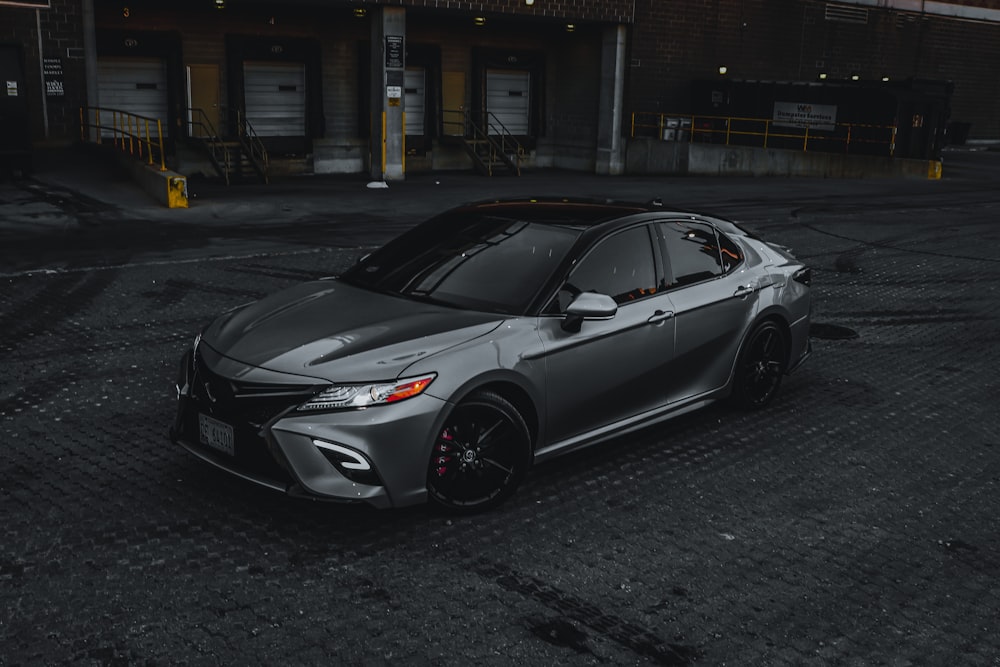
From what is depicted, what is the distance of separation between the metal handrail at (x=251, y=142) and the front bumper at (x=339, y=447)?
23321mm

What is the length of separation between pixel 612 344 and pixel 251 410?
219 centimetres

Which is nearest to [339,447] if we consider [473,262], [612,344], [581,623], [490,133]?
[581,623]

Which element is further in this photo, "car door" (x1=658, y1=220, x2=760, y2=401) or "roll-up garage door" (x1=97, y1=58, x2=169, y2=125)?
"roll-up garage door" (x1=97, y1=58, x2=169, y2=125)

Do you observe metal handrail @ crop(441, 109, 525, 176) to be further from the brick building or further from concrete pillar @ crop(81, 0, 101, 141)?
concrete pillar @ crop(81, 0, 101, 141)

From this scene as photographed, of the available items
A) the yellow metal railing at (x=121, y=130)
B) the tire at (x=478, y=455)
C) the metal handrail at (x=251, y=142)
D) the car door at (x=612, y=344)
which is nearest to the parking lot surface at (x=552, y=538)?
the tire at (x=478, y=455)

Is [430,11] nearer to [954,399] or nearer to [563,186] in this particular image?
[563,186]

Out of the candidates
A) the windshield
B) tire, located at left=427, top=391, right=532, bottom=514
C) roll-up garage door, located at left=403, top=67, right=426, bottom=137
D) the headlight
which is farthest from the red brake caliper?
roll-up garage door, located at left=403, top=67, right=426, bottom=137

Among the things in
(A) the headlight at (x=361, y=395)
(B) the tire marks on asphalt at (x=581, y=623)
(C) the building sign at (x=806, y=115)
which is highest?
(C) the building sign at (x=806, y=115)

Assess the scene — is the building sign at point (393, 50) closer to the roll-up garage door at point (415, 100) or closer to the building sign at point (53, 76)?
the roll-up garage door at point (415, 100)

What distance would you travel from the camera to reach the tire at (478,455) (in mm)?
5219

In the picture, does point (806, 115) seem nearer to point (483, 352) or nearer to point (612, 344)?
point (612, 344)

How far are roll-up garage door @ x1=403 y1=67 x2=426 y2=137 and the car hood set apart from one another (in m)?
26.5

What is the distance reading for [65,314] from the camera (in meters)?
10.0

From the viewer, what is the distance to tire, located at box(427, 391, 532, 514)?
5219 millimetres
